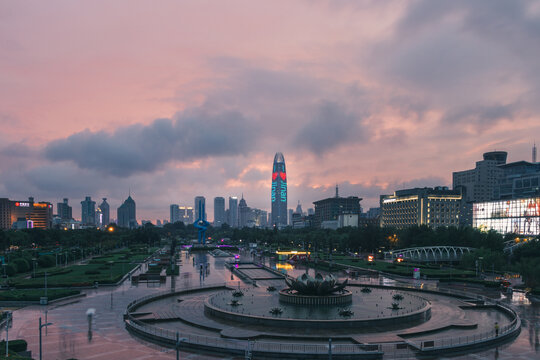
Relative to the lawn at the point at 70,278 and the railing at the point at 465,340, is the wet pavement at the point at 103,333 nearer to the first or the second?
the railing at the point at 465,340

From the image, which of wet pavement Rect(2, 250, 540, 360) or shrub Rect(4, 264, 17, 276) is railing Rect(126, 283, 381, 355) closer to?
wet pavement Rect(2, 250, 540, 360)

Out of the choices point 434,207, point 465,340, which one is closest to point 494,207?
point 434,207

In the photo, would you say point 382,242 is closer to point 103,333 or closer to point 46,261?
point 46,261

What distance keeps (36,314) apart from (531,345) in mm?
38684

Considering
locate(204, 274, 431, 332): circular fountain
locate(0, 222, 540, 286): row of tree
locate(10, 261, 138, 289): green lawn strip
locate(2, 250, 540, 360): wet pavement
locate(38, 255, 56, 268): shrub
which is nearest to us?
locate(2, 250, 540, 360): wet pavement

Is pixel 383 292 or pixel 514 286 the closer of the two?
pixel 383 292

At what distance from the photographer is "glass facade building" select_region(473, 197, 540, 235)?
127875mm

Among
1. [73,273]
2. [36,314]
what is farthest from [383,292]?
[73,273]

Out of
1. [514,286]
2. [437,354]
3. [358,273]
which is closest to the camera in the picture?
[437,354]

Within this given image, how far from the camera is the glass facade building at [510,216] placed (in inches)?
5034

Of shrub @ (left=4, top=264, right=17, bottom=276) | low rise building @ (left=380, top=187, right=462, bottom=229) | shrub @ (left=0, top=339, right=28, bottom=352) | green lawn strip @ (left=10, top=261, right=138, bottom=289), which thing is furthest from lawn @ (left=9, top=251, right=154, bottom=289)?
low rise building @ (left=380, top=187, right=462, bottom=229)

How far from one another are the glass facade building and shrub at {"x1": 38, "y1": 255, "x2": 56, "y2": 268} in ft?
392

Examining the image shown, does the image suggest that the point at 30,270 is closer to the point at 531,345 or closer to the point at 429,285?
the point at 429,285

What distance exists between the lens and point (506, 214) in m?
139
